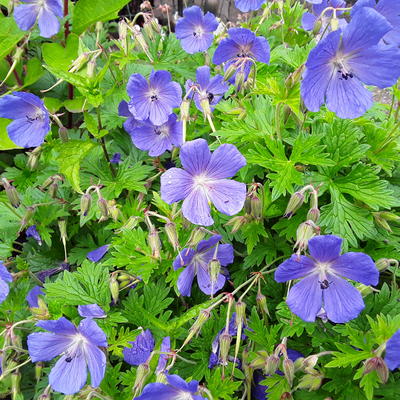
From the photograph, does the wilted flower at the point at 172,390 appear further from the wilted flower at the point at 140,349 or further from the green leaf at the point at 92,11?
the green leaf at the point at 92,11

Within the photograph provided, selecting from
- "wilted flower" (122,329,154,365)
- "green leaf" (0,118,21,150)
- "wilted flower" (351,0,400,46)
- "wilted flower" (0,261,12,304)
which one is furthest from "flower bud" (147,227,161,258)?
"green leaf" (0,118,21,150)

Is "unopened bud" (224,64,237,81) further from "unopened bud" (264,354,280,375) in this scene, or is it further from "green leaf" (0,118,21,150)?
"green leaf" (0,118,21,150)

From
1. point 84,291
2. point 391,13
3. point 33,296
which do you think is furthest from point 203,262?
point 391,13

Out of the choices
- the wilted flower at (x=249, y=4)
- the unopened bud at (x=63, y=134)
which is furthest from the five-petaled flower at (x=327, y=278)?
the wilted flower at (x=249, y=4)

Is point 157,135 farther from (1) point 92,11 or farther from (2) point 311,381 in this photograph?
(2) point 311,381

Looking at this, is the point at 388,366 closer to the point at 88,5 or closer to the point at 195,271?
the point at 195,271

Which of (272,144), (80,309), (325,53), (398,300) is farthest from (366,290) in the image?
(80,309)
